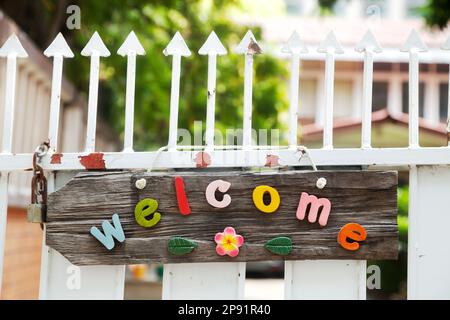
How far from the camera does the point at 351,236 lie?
7.41 ft

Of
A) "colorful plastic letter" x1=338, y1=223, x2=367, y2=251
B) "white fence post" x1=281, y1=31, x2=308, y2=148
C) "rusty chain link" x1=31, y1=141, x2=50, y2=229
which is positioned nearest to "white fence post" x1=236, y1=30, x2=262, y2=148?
"white fence post" x1=281, y1=31, x2=308, y2=148

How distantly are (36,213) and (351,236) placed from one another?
119cm

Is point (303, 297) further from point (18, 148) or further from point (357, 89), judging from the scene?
point (357, 89)

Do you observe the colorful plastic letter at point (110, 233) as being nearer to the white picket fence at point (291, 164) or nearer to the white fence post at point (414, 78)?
the white picket fence at point (291, 164)

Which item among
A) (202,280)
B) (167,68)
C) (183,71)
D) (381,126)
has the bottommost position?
(202,280)

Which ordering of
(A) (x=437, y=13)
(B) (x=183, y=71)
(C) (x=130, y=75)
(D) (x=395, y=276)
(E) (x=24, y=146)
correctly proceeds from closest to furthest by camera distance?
(C) (x=130, y=75)
(E) (x=24, y=146)
(A) (x=437, y=13)
(D) (x=395, y=276)
(B) (x=183, y=71)

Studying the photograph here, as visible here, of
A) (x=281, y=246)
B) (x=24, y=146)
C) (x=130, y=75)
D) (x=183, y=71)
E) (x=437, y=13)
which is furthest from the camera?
(x=183, y=71)

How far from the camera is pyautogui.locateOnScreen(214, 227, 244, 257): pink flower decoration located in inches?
88.4

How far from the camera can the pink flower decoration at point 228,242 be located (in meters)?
2.25

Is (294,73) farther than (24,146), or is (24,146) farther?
(24,146)

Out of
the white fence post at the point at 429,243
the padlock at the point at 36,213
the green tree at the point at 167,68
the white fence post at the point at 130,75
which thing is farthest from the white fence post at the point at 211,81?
the green tree at the point at 167,68

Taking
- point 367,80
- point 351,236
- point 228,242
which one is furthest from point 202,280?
point 367,80

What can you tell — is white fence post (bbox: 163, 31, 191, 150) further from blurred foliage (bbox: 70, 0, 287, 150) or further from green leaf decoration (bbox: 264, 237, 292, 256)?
blurred foliage (bbox: 70, 0, 287, 150)

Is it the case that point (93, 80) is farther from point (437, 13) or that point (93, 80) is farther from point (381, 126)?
point (381, 126)
